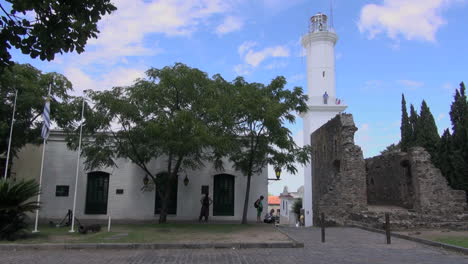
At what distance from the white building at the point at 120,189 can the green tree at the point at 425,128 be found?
55.2 ft

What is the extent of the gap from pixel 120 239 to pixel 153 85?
273 inches

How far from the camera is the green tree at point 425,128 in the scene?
31.4m

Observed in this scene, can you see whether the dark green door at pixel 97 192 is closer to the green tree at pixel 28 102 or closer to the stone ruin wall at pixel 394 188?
the green tree at pixel 28 102

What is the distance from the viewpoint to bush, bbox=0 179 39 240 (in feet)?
39.3

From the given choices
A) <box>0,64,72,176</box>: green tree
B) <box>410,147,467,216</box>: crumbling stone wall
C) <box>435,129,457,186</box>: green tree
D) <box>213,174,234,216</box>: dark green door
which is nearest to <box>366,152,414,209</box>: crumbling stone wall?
<box>410,147,467,216</box>: crumbling stone wall

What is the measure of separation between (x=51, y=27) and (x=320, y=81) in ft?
140

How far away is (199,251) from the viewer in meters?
10.9

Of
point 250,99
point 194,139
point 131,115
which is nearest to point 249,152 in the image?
point 250,99

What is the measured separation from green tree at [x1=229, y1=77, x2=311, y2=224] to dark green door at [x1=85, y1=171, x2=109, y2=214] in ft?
26.4

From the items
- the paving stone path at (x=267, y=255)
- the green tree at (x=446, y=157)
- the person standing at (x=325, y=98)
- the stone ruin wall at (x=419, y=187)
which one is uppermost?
the person standing at (x=325, y=98)

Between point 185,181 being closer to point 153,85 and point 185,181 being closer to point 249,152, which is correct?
point 249,152

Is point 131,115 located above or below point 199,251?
above

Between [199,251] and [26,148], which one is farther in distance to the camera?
[26,148]

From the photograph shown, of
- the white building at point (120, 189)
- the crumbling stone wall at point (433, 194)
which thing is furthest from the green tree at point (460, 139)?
the white building at point (120, 189)
